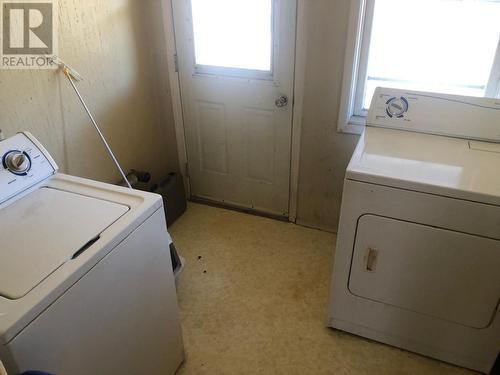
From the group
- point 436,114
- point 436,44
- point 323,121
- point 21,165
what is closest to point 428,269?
point 436,114

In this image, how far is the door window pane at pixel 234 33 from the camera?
216 centimetres

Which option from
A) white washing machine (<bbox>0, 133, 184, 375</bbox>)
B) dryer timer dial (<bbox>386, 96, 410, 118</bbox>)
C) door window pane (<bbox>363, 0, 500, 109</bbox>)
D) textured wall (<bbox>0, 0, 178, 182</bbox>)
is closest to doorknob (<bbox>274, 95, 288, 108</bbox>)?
door window pane (<bbox>363, 0, 500, 109</bbox>)

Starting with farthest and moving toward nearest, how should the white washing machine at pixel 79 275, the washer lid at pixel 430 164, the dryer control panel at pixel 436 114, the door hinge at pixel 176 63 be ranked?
the door hinge at pixel 176 63, the dryer control panel at pixel 436 114, the washer lid at pixel 430 164, the white washing machine at pixel 79 275

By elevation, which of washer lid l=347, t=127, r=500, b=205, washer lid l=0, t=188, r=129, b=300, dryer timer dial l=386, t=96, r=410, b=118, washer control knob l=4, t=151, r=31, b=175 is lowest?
washer lid l=0, t=188, r=129, b=300

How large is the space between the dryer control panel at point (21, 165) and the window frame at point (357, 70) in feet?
4.95

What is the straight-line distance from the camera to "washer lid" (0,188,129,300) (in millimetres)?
1024

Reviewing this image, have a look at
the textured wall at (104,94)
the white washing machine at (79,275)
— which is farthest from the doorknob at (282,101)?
the white washing machine at (79,275)

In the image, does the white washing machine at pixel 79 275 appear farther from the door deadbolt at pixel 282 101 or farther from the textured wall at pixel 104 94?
the door deadbolt at pixel 282 101

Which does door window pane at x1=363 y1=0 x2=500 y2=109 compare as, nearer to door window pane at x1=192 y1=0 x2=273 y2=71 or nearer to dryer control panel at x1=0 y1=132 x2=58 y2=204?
door window pane at x1=192 y1=0 x2=273 y2=71

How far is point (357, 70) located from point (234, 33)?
29.3 inches

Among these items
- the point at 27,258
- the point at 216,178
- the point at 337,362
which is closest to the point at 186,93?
the point at 216,178

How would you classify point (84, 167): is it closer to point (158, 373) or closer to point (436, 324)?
point (158, 373)

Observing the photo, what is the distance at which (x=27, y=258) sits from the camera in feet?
3.57

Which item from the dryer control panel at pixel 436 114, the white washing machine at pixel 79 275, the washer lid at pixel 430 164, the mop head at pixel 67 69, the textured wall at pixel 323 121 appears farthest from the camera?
the textured wall at pixel 323 121
